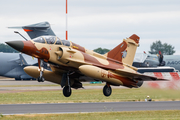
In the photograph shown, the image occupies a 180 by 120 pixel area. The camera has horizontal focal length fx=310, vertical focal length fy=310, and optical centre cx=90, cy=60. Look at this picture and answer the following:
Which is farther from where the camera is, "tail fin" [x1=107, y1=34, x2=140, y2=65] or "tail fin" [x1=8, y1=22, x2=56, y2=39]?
"tail fin" [x1=8, y1=22, x2=56, y2=39]

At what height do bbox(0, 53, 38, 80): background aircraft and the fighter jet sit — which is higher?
the fighter jet

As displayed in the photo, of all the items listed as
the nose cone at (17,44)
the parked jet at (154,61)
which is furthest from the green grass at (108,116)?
the parked jet at (154,61)

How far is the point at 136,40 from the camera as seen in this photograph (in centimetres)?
2511

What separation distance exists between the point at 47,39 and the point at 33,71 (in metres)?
3.63

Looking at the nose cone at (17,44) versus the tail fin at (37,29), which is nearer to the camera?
the nose cone at (17,44)

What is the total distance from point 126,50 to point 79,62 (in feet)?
17.7

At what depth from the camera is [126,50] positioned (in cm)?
2470

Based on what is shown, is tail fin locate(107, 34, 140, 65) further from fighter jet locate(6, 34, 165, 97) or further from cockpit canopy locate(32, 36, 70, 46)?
cockpit canopy locate(32, 36, 70, 46)

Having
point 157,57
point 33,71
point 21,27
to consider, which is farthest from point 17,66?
point 33,71

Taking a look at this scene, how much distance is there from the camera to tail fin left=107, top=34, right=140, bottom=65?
79.4ft

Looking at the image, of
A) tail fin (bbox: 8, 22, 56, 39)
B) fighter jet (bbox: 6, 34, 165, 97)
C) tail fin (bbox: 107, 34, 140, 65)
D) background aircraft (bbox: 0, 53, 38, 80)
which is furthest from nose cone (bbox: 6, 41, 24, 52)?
background aircraft (bbox: 0, 53, 38, 80)

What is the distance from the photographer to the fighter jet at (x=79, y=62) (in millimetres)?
19797

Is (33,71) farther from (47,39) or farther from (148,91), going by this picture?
(148,91)

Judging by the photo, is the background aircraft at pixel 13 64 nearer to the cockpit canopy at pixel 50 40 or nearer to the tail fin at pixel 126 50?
the tail fin at pixel 126 50
